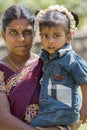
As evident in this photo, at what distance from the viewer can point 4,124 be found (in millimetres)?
3840

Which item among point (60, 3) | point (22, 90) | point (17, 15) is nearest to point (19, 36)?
point (17, 15)

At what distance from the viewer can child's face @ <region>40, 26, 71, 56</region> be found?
3.80 meters

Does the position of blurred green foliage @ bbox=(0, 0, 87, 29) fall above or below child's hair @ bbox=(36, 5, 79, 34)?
below

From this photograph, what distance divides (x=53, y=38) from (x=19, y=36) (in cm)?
27

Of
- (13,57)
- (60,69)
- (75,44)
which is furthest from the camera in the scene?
(75,44)

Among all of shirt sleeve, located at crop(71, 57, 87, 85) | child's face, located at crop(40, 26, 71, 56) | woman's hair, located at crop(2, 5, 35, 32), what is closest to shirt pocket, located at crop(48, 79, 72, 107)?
shirt sleeve, located at crop(71, 57, 87, 85)

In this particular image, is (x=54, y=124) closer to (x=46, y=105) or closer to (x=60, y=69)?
(x=46, y=105)

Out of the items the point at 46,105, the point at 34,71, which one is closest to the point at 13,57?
the point at 34,71

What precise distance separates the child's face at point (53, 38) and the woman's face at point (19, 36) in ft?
0.54

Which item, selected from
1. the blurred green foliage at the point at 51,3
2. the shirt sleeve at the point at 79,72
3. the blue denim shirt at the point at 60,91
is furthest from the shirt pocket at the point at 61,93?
the blurred green foliage at the point at 51,3

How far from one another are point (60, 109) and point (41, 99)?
16 centimetres

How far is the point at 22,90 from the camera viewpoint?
3.88 m

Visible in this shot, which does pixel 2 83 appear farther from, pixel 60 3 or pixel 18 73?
pixel 60 3

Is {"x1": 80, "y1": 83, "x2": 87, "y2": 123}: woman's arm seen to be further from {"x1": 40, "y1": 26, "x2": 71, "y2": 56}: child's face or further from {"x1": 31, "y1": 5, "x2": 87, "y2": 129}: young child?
{"x1": 40, "y1": 26, "x2": 71, "y2": 56}: child's face
